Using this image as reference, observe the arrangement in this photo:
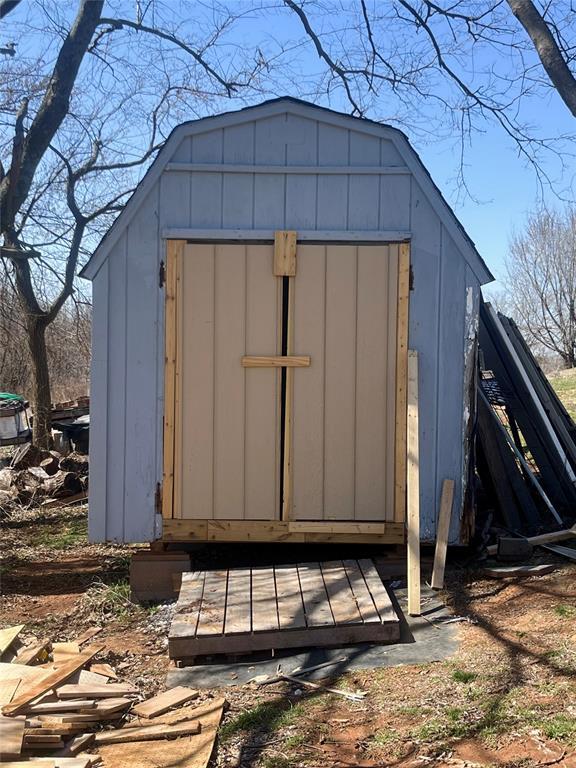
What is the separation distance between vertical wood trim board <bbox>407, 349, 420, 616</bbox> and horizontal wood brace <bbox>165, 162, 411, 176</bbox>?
4.52 ft

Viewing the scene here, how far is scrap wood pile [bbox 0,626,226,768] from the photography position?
10.6 feet

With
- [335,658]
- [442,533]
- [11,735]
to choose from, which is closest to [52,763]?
[11,735]

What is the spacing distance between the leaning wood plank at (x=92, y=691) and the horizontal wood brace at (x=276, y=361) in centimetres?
256

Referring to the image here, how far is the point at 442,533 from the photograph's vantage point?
219 inches

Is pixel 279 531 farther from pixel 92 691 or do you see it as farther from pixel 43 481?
pixel 43 481

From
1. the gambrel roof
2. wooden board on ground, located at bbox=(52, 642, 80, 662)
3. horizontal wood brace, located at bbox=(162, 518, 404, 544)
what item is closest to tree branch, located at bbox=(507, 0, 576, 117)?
Result: the gambrel roof

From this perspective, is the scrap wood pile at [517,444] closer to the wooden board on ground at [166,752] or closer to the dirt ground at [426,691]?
the dirt ground at [426,691]

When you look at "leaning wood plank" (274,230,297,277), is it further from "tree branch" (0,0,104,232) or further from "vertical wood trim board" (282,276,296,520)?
"tree branch" (0,0,104,232)

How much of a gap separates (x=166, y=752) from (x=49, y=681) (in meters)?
0.81

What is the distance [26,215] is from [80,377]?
8826 millimetres

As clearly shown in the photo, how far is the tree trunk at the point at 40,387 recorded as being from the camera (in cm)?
1204

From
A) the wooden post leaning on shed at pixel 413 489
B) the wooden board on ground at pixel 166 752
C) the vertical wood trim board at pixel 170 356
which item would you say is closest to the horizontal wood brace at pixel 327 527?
the wooden post leaning on shed at pixel 413 489

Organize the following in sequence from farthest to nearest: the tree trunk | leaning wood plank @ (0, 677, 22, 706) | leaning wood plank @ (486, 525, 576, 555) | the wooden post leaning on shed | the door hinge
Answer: the tree trunk → leaning wood plank @ (486, 525, 576, 555) → the door hinge → the wooden post leaning on shed → leaning wood plank @ (0, 677, 22, 706)

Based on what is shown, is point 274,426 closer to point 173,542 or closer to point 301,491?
point 301,491
